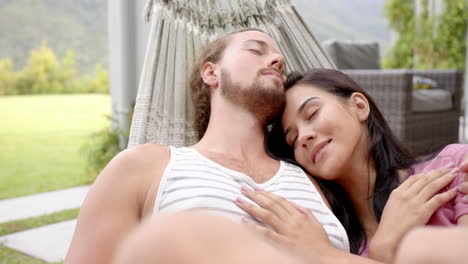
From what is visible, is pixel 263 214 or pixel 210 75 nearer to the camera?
pixel 263 214

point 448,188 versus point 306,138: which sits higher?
point 306,138

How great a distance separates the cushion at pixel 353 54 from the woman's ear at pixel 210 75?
9.98 ft

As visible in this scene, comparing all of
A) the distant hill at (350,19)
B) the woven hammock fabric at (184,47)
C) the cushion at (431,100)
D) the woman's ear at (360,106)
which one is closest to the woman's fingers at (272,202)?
the woman's ear at (360,106)

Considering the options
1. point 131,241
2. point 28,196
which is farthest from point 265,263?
point 28,196

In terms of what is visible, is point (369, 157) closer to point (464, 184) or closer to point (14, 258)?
point (464, 184)

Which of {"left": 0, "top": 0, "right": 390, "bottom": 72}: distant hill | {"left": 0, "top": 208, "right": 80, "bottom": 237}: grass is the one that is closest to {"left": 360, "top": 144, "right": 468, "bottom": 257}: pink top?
{"left": 0, "top": 208, "right": 80, "bottom": 237}: grass

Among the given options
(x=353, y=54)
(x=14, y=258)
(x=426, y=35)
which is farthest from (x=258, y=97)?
(x=426, y=35)

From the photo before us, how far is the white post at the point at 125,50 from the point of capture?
3791 millimetres

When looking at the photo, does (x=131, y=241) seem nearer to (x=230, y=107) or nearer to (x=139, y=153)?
(x=139, y=153)

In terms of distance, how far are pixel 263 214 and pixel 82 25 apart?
8.42m

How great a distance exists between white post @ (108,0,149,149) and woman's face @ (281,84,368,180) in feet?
8.38

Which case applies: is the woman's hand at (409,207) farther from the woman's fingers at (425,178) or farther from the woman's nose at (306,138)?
the woman's nose at (306,138)

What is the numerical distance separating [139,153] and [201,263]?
2.19 ft

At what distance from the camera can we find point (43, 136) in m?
8.49
